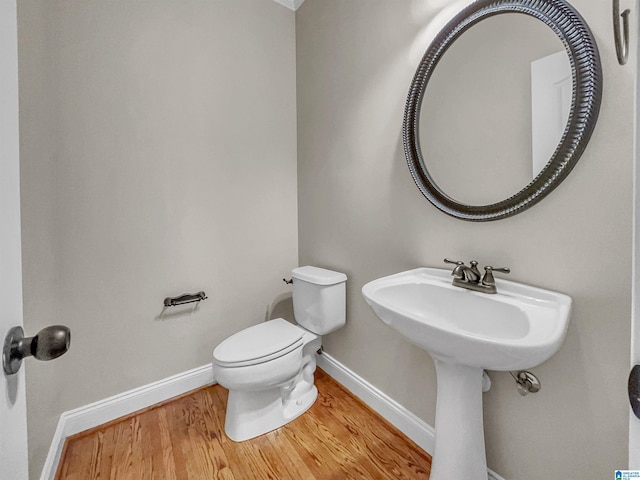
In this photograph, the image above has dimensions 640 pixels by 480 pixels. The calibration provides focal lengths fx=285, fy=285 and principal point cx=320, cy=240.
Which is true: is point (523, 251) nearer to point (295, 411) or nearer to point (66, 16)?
point (295, 411)

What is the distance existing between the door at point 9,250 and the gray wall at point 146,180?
94 cm

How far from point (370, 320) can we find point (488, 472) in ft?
2.51

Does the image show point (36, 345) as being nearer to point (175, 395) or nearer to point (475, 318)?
point (475, 318)

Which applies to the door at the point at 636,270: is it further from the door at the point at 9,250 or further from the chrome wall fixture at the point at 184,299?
the chrome wall fixture at the point at 184,299

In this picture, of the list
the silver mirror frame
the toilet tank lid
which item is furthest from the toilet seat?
the silver mirror frame

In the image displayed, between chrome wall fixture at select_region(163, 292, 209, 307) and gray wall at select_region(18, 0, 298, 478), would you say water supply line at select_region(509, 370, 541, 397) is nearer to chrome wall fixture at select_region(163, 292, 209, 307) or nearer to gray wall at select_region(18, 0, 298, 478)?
gray wall at select_region(18, 0, 298, 478)

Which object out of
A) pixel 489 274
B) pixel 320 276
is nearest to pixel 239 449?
pixel 320 276

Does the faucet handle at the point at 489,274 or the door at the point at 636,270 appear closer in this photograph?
the door at the point at 636,270

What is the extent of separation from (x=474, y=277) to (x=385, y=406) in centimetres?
90

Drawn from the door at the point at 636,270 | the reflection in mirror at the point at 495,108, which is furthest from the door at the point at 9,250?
the reflection in mirror at the point at 495,108

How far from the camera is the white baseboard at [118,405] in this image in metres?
1.28

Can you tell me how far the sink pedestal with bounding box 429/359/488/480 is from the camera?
98cm

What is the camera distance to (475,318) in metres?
1.03

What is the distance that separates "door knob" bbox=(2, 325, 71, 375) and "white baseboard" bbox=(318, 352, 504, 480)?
1.39 m
